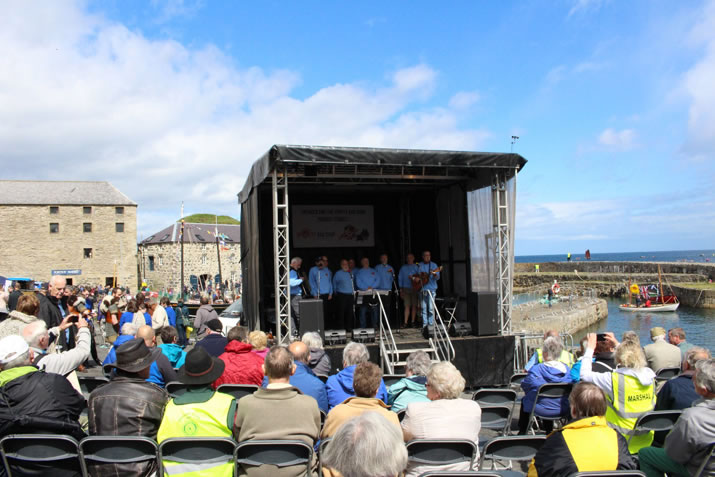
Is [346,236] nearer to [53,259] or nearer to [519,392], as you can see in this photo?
[519,392]

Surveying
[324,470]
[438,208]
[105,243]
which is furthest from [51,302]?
[105,243]

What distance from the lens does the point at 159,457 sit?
269 cm

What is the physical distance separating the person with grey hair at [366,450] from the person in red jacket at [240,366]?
292 centimetres

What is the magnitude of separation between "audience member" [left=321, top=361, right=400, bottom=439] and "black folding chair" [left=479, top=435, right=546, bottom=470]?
551 mm

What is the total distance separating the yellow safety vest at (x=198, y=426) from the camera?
8.93ft

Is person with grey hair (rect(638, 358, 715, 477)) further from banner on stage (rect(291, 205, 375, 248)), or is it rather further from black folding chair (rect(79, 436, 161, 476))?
banner on stage (rect(291, 205, 375, 248))

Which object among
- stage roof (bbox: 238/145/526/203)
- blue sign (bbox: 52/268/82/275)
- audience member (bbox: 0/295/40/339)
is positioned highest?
stage roof (bbox: 238/145/526/203)

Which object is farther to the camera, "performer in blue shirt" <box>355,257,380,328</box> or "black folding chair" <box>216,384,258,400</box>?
"performer in blue shirt" <box>355,257,380,328</box>

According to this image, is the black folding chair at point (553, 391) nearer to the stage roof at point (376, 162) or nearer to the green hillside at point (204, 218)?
the stage roof at point (376, 162)

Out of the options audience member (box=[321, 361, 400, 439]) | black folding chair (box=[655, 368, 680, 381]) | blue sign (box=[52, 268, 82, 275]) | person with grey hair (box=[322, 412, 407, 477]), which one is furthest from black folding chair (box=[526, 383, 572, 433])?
blue sign (box=[52, 268, 82, 275])

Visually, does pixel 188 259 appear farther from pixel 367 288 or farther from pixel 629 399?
pixel 629 399

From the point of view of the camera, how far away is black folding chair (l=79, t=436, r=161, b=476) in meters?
2.69

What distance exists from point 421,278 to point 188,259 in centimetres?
3546

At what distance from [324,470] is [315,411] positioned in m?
1.16
